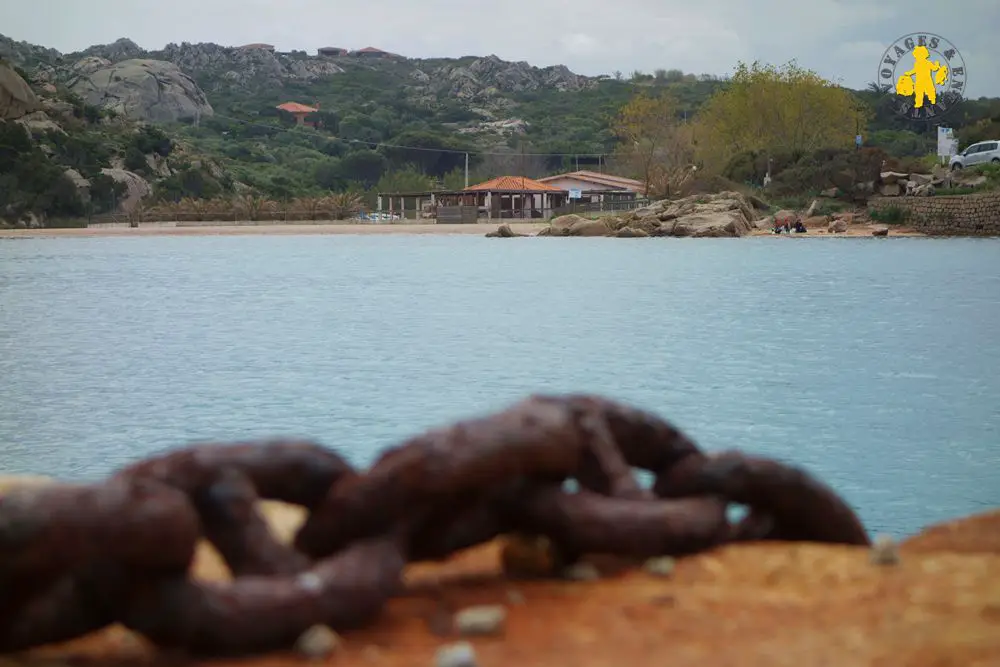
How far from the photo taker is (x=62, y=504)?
1.31 m

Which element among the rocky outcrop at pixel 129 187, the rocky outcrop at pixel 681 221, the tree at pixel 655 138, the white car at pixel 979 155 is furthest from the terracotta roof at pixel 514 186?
the white car at pixel 979 155

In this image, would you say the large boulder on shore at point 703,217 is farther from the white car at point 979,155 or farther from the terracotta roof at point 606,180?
the terracotta roof at point 606,180

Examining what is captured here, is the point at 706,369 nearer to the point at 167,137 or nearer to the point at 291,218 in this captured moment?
the point at 291,218

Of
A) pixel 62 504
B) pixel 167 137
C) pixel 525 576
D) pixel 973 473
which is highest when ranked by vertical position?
pixel 167 137

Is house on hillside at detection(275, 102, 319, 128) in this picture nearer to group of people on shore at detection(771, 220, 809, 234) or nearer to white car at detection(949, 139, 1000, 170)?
white car at detection(949, 139, 1000, 170)

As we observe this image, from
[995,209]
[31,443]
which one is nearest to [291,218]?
[995,209]

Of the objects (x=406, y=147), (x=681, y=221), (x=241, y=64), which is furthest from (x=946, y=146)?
(x=241, y=64)

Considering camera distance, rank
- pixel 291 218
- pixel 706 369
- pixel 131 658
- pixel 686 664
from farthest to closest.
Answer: pixel 291 218
pixel 706 369
pixel 131 658
pixel 686 664

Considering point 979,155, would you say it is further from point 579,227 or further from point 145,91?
point 145,91

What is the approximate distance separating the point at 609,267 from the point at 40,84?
50950 mm

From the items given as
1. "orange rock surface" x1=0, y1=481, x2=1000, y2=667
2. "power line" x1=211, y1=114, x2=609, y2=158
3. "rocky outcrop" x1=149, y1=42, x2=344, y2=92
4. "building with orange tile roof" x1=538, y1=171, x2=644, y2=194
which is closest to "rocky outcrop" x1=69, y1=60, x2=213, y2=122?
"power line" x1=211, y1=114, x2=609, y2=158

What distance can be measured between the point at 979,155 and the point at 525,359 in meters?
36.2

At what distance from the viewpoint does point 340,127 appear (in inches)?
4156

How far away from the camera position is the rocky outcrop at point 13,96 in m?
57.2
